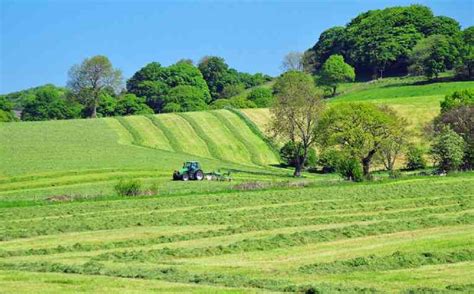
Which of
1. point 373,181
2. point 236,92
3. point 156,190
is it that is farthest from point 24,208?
point 236,92

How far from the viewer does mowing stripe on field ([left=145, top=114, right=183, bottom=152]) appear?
9794 cm

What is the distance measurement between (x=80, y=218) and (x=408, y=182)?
102 ft

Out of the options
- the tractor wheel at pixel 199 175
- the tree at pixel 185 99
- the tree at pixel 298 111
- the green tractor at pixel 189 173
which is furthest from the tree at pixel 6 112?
the tractor wheel at pixel 199 175

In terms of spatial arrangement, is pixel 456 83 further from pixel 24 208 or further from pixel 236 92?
pixel 24 208

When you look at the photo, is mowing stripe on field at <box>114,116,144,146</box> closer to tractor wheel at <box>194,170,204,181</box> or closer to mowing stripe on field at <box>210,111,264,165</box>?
mowing stripe on field at <box>210,111,264,165</box>

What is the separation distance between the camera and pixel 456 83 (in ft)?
468

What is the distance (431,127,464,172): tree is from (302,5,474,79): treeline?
2793 inches

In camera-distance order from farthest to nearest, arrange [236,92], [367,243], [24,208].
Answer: [236,92] → [24,208] → [367,243]

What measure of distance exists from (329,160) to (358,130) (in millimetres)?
7109

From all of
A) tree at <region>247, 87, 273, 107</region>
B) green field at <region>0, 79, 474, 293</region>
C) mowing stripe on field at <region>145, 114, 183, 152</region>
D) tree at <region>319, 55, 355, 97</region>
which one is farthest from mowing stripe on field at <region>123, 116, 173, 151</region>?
tree at <region>319, 55, 355, 97</region>

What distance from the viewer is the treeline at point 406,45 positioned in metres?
152

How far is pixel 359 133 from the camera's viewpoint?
83.6 m

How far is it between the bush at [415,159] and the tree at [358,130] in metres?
4.78

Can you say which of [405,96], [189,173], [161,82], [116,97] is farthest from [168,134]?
[116,97]
